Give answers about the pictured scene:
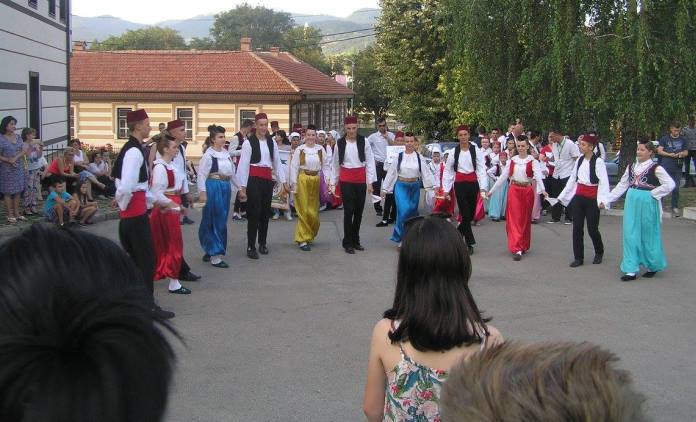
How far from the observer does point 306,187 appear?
1262cm

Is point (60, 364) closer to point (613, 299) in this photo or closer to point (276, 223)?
point (613, 299)

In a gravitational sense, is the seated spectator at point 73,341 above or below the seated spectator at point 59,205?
above

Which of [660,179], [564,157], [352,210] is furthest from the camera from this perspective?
[564,157]

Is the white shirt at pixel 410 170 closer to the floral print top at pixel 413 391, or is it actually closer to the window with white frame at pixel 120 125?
the floral print top at pixel 413 391

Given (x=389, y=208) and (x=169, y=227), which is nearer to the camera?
(x=169, y=227)

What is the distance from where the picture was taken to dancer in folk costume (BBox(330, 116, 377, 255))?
1259cm

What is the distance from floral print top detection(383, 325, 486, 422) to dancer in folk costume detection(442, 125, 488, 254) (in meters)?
9.63

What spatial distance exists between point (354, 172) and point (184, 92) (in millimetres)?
26314

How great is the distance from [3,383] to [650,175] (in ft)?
32.9

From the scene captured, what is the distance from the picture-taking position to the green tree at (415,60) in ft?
120

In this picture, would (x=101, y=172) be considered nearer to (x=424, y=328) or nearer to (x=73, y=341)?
(x=424, y=328)

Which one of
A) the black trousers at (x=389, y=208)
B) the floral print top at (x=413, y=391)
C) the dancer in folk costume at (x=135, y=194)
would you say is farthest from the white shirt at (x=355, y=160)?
the floral print top at (x=413, y=391)

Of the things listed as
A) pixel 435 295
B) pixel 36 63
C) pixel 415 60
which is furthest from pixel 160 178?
pixel 415 60

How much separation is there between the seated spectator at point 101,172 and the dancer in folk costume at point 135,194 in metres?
9.52
